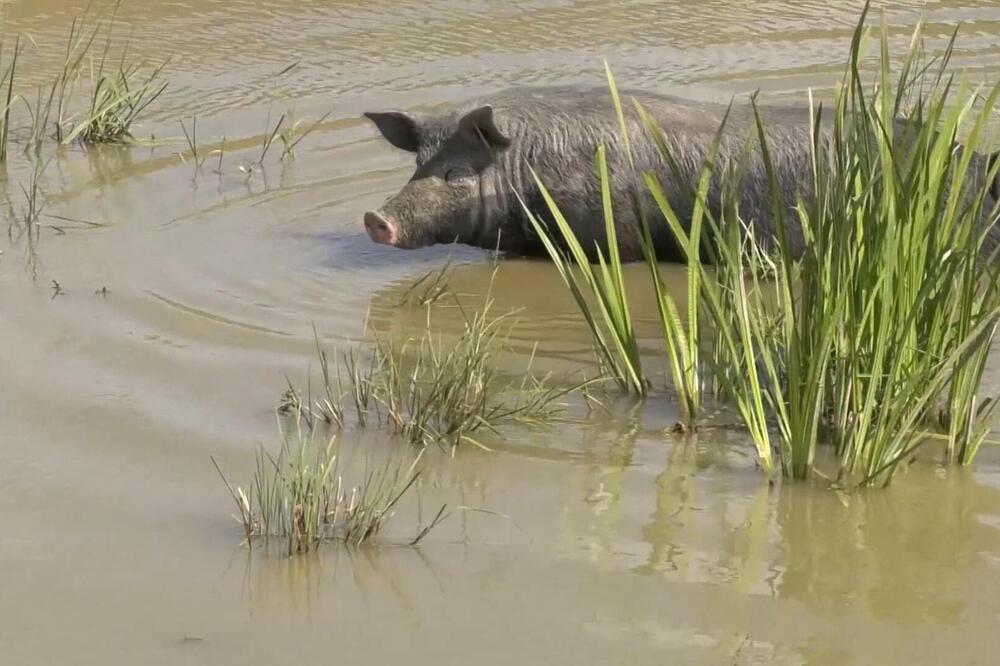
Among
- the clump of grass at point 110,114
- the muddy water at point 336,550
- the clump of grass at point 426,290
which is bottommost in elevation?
the clump of grass at point 426,290

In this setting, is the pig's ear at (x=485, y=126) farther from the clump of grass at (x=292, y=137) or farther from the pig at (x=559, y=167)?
the clump of grass at (x=292, y=137)

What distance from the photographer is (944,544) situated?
4348 millimetres

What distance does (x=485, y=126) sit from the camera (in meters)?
7.56

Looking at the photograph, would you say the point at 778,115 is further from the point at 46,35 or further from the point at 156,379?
the point at 46,35

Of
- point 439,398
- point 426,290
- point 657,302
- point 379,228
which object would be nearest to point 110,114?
point 379,228

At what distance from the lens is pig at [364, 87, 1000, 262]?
7539 millimetres

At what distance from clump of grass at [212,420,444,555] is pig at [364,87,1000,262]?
10.3 feet

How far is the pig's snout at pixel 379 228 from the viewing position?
750 cm

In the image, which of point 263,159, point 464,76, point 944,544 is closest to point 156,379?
point 944,544

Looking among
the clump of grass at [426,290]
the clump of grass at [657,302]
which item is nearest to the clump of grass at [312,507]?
the clump of grass at [657,302]

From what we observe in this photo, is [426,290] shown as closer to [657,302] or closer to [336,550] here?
[657,302]

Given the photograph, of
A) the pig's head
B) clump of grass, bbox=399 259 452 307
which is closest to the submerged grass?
clump of grass, bbox=399 259 452 307

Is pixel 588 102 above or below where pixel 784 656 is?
above

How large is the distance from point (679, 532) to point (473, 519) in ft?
1.77
